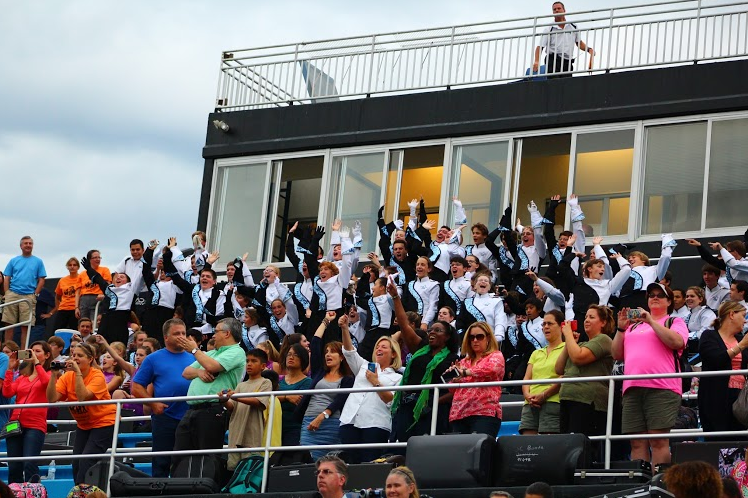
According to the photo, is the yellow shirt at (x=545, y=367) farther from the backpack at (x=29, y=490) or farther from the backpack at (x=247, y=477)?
the backpack at (x=29, y=490)

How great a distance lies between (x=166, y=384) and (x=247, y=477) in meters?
1.54

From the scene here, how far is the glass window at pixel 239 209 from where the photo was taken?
2250 centimetres

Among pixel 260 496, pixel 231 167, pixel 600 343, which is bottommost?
pixel 260 496

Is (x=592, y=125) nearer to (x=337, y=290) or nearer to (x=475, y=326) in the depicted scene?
(x=337, y=290)

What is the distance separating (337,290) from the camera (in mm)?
17266

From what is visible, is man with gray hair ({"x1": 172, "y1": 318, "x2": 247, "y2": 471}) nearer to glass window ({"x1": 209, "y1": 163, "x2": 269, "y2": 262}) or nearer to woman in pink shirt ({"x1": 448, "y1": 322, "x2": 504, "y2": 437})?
woman in pink shirt ({"x1": 448, "y1": 322, "x2": 504, "y2": 437})

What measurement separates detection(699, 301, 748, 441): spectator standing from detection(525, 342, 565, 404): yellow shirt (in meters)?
1.22

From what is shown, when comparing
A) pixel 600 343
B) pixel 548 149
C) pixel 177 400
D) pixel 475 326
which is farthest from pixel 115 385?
pixel 548 149

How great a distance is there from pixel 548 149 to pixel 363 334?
5041 millimetres

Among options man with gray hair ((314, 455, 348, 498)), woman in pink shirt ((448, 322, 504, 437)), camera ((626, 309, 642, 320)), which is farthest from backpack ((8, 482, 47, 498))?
camera ((626, 309, 642, 320))

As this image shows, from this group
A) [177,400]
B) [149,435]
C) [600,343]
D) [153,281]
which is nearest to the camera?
[600,343]

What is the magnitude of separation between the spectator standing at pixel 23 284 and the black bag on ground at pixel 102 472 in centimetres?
834

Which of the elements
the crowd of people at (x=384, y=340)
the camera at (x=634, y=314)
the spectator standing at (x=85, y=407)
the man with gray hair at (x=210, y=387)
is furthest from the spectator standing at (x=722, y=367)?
the spectator standing at (x=85, y=407)

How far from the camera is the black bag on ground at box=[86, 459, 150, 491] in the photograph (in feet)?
41.3
